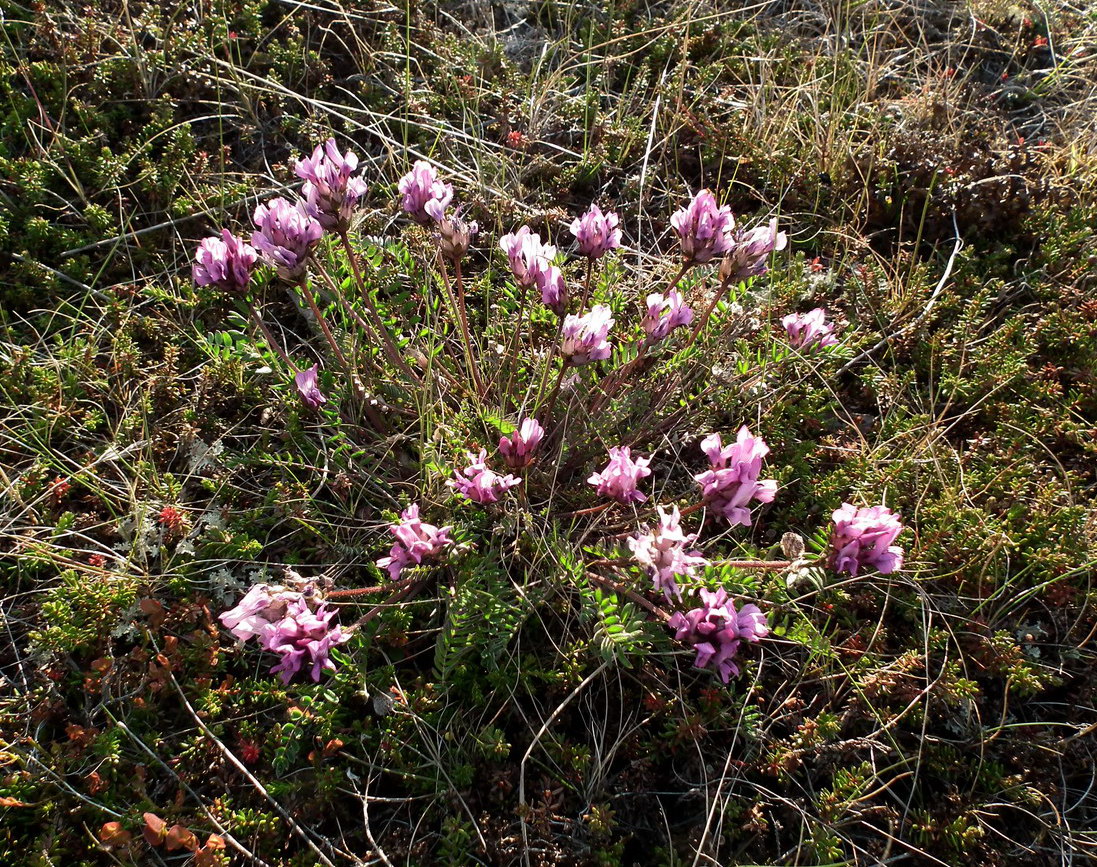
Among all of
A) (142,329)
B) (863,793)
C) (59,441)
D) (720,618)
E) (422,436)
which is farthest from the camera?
(142,329)

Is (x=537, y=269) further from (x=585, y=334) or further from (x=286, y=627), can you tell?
(x=286, y=627)

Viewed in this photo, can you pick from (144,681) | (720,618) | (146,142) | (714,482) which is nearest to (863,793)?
(720,618)

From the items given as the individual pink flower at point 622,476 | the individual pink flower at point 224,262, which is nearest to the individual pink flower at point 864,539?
the individual pink flower at point 622,476

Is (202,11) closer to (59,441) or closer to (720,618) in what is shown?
(59,441)

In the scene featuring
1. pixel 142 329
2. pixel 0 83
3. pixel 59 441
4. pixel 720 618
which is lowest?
pixel 59 441

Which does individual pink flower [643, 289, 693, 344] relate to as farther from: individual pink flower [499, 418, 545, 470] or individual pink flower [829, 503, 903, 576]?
individual pink flower [829, 503, 903, 576]
